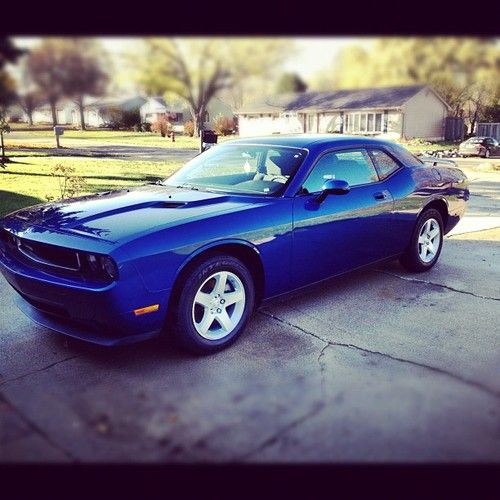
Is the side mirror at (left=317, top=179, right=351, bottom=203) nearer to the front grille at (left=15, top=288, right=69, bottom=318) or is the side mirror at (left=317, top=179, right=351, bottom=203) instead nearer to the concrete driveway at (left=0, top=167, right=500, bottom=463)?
the concrete driveway at (left=0, top=167, right=500, bottom=463)

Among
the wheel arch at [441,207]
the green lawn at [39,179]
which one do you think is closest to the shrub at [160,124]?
the green lawn at [39,179]

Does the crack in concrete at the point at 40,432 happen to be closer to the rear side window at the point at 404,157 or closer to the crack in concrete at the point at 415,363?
the crack in concrete at the point at 415,363

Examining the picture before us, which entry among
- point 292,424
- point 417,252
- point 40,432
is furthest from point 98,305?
point 417,252

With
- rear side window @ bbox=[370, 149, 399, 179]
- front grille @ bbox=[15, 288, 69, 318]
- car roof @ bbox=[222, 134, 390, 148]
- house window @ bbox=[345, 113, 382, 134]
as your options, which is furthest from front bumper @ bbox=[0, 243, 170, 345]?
house window @ bbox=[345, 113, 382, 134]

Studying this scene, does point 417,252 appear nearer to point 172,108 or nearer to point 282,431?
point 172,108

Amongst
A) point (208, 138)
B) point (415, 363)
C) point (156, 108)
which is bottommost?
point (415, 363)

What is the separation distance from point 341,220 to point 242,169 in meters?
1.00

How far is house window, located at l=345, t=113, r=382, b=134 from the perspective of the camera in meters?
9.06

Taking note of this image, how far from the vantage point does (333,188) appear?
398cm

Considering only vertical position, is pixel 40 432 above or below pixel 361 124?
below

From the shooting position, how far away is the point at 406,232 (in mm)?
5000

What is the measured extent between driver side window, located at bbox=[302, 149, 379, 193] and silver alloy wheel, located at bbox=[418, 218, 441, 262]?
957mm

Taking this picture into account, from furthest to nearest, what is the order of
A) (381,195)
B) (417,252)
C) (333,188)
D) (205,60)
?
1. (417,252)
2. (381,195)
3. (333,188)
4. (205,60)
